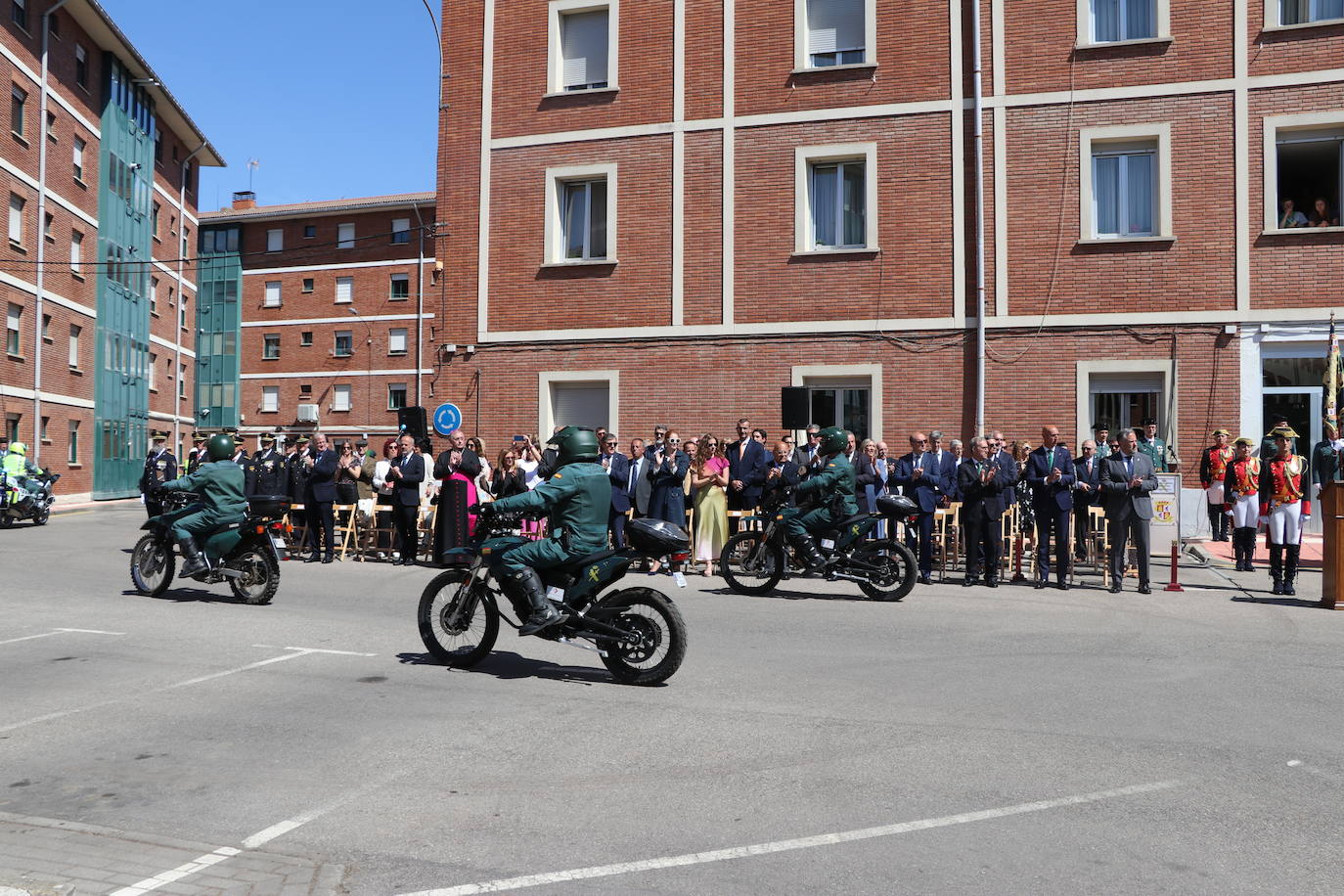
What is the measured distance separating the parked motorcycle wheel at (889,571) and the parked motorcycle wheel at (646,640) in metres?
5.29

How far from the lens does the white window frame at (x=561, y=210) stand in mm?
19750

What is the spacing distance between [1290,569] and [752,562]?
6129 mm

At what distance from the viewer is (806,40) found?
19047 millimetres

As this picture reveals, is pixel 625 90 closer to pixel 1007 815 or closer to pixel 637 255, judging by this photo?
pixel 637 255

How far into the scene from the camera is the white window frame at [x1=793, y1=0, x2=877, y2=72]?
18.6m

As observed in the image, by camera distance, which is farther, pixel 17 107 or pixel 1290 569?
pixel 17 107

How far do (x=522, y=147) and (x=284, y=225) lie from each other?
48.6 meters

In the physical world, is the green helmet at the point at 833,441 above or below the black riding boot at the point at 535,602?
above

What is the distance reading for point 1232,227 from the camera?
671 inches

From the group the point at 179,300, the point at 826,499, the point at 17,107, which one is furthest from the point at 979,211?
the point at 179,300

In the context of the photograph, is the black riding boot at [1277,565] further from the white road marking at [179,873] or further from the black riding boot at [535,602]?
the white road marking at [179,873]

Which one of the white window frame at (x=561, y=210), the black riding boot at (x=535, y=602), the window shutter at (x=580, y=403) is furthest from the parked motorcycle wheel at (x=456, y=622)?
the white window frame at (x=561, y=210)

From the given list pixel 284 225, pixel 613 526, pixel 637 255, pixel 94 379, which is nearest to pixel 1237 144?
pixel 637 255

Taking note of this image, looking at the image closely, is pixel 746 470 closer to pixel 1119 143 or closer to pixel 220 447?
pixel 220 447
